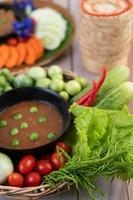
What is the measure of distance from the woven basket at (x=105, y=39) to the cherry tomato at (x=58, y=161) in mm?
479

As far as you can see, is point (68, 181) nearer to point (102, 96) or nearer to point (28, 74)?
point (102, 96)

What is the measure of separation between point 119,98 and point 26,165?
0.29 meters

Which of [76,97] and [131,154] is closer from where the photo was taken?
[131,154]

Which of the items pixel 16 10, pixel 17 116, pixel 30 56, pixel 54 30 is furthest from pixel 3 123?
pixel 16 10

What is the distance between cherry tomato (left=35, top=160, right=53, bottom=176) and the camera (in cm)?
92

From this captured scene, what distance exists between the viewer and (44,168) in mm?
923

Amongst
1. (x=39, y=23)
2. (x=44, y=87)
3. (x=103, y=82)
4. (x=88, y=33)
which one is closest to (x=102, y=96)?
(x=103, y=82)

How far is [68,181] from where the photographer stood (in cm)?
89

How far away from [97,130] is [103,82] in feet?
0.74

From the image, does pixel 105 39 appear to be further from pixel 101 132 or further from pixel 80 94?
pixel 101 132

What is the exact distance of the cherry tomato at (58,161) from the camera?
918 mm

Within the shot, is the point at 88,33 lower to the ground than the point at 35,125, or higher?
higher

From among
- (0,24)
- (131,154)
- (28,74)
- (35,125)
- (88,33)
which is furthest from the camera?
(0,24)

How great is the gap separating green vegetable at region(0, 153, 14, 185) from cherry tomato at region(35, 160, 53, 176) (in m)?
0.06
